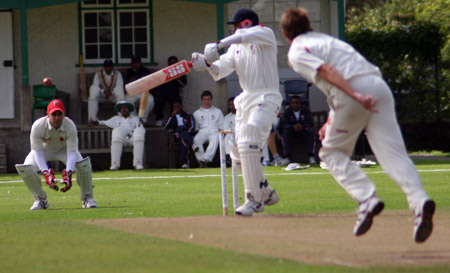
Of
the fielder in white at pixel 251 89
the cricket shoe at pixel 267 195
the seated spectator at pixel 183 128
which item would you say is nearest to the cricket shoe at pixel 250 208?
the fielder in white at pixel 251 89

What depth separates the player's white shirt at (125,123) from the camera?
778 inches

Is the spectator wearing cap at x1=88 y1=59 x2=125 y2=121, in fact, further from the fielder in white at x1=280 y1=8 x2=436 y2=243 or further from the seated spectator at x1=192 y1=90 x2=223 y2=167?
the fielder in white at x1=280 y1=8 x2=436 y2=243

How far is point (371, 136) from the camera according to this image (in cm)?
707

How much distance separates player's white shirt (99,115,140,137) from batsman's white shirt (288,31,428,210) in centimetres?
1270

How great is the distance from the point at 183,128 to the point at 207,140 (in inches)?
24.4

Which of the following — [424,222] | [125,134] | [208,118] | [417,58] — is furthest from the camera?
[417,58]

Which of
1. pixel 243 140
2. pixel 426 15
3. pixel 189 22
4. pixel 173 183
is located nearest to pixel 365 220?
pixel 243 140

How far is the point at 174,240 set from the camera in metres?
7.69

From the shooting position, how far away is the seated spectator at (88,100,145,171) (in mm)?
19422

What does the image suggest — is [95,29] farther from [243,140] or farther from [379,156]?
[379,156]

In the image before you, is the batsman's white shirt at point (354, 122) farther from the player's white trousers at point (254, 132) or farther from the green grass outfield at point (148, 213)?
the player's white trousers at point (254, 132)

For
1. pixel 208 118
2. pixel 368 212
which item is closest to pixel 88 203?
pixel 368 212

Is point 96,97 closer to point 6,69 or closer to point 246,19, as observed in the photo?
point 6,69

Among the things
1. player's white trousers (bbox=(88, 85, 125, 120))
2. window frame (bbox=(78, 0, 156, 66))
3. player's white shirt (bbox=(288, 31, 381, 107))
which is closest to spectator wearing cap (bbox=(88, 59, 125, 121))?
player's white trousers (bbox=(88, 85, 125, 120))
